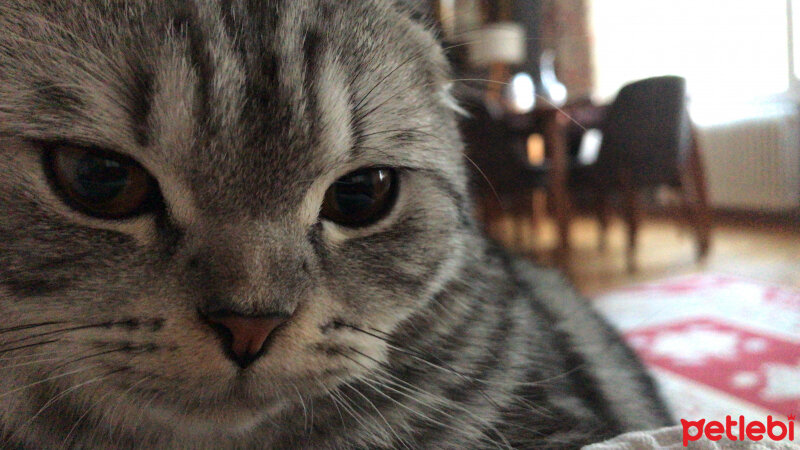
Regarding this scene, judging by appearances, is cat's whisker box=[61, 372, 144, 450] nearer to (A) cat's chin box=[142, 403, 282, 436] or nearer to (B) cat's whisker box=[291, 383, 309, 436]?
(A) cat's chin box=[142, 403, 282, 436]

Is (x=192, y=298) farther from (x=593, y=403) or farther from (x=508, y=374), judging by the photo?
(x=593, y=403)

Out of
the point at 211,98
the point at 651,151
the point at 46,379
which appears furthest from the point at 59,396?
the point at 651,151

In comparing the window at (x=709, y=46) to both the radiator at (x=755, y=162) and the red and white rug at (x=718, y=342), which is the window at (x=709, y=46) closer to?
the radiator at (x=755, y=162)

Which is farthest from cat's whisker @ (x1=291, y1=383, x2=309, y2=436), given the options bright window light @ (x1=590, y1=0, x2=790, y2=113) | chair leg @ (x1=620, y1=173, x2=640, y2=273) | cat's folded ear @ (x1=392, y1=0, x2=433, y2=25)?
bright window light @ (x1=590, y1=0, x2=790, y2=113)

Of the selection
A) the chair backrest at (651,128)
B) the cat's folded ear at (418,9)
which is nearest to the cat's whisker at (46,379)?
the cat's folded ear at (418,9)

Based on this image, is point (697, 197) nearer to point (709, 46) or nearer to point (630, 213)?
point (630, 213)

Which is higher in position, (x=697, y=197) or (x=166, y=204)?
(x=166, y=204)
